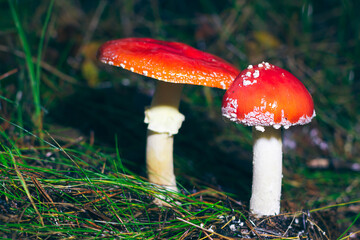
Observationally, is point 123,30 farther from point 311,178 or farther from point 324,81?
point 311,178

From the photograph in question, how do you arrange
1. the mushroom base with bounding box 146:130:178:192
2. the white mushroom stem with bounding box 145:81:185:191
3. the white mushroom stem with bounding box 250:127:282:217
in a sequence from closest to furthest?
A: 1. the white mushroom stem with bounding box 250:127:282:217
2. the white mushroom stem with bounding box 145:81:185:191
3. the mushroom base with bounding box 146:130:178:192

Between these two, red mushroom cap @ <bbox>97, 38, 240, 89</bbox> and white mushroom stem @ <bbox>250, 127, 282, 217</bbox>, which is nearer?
red mushroom cap @ <bbox>97, 38, 240, 89</bbox>

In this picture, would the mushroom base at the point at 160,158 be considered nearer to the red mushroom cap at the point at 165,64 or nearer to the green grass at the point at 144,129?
the green grass at the point at 144,129

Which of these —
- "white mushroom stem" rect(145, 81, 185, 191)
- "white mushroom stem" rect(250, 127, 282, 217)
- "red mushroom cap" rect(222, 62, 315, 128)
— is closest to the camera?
"red mushroom cap" rect(222, 62, 315, 128)

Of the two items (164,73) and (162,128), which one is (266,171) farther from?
(164,73)

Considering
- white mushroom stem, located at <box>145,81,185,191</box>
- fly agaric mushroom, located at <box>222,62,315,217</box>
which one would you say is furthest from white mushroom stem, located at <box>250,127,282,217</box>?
white mushroom stem, located at <box>145,81,185,191</box>

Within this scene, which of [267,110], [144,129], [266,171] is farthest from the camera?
[144,129]

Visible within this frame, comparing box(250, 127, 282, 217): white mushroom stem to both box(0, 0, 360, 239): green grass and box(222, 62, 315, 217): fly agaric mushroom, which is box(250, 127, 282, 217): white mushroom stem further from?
box(0, 0, 360, 239): green grass

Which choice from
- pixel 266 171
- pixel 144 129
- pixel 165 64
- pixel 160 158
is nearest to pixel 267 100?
pixel 266 171

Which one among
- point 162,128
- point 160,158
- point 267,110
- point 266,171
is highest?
point 267,110
